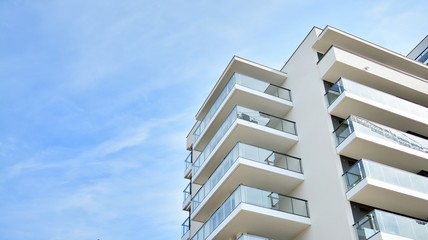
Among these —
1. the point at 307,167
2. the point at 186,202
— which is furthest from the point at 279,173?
the point at 186,202

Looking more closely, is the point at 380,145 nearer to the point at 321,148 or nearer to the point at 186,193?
the point at 321,148

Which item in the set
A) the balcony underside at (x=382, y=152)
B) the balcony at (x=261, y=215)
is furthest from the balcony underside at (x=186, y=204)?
the balcony underside at (x=382, y=152)

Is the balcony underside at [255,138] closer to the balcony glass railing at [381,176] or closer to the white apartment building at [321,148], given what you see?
the white apartment building at [321,148]

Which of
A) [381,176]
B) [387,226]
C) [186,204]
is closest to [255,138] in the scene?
[381,176]

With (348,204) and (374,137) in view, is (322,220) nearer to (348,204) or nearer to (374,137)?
(348,204)

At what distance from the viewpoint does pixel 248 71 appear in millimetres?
25016

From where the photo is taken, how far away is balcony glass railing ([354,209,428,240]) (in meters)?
15.9

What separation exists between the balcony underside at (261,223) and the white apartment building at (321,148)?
0.14 feet

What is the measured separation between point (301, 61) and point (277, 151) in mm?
4887

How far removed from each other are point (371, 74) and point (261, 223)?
8.94m

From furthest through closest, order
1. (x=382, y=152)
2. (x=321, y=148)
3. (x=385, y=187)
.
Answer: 1. (x=321, y=148)
2. (x=382, y=152)
3. (x=385, y=187)

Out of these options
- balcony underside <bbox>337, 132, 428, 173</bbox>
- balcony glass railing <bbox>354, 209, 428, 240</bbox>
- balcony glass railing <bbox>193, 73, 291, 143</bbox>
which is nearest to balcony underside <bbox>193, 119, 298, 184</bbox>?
balcony glass railing <bbox>193, 73, 291, 143</bbox>

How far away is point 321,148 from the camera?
64.5 feet

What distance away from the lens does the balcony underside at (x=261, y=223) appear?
18609mm
